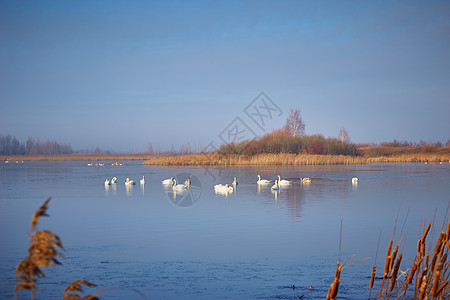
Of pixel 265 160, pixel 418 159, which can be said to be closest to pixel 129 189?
pixel 265 160

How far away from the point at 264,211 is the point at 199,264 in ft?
19.3

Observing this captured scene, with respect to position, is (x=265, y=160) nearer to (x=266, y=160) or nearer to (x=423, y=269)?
(x=266, y=160)

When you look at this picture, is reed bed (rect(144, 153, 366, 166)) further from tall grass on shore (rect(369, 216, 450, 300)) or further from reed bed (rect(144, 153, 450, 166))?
tall grass on shore (rect(369, 216, 450, 300))

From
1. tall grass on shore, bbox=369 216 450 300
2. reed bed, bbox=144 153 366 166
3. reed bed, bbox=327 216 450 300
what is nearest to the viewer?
reed bed, bbox=327 216 450 300

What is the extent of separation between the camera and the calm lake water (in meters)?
5.92

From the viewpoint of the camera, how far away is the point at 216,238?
352 inches

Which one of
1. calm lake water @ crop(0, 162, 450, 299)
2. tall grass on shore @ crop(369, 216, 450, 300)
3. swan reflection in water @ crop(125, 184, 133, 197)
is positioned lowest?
calm lake water @ crop(0, 162, 450, 299)

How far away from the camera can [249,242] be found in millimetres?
8484

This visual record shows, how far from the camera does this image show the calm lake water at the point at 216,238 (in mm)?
5922

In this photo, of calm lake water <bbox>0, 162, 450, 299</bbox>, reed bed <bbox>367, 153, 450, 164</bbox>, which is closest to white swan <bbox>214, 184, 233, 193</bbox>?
calm lake water <bbox>0, 162, 450, 299</bbox>

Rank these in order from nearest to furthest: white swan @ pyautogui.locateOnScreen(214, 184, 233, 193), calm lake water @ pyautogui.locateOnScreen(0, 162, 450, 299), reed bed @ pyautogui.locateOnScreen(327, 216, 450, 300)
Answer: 1. reed bed @ pyautogui.locateOnScreen(327, 216, 450, 300)
2. calm lake water @ pyautogui.locateOnScreen(0, 162, 450, 299)
3. white swan @ pyautogui.locateOnScreen(214, 184, 233, 193)

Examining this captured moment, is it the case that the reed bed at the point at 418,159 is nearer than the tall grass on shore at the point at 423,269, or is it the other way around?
the tall grass on shore at the point at 423,269

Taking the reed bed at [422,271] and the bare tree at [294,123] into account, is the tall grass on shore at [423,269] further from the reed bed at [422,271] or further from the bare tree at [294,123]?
the bare tree at [294,123]

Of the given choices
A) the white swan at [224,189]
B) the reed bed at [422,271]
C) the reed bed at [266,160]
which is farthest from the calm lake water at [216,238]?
the reed bed at [266,160]
